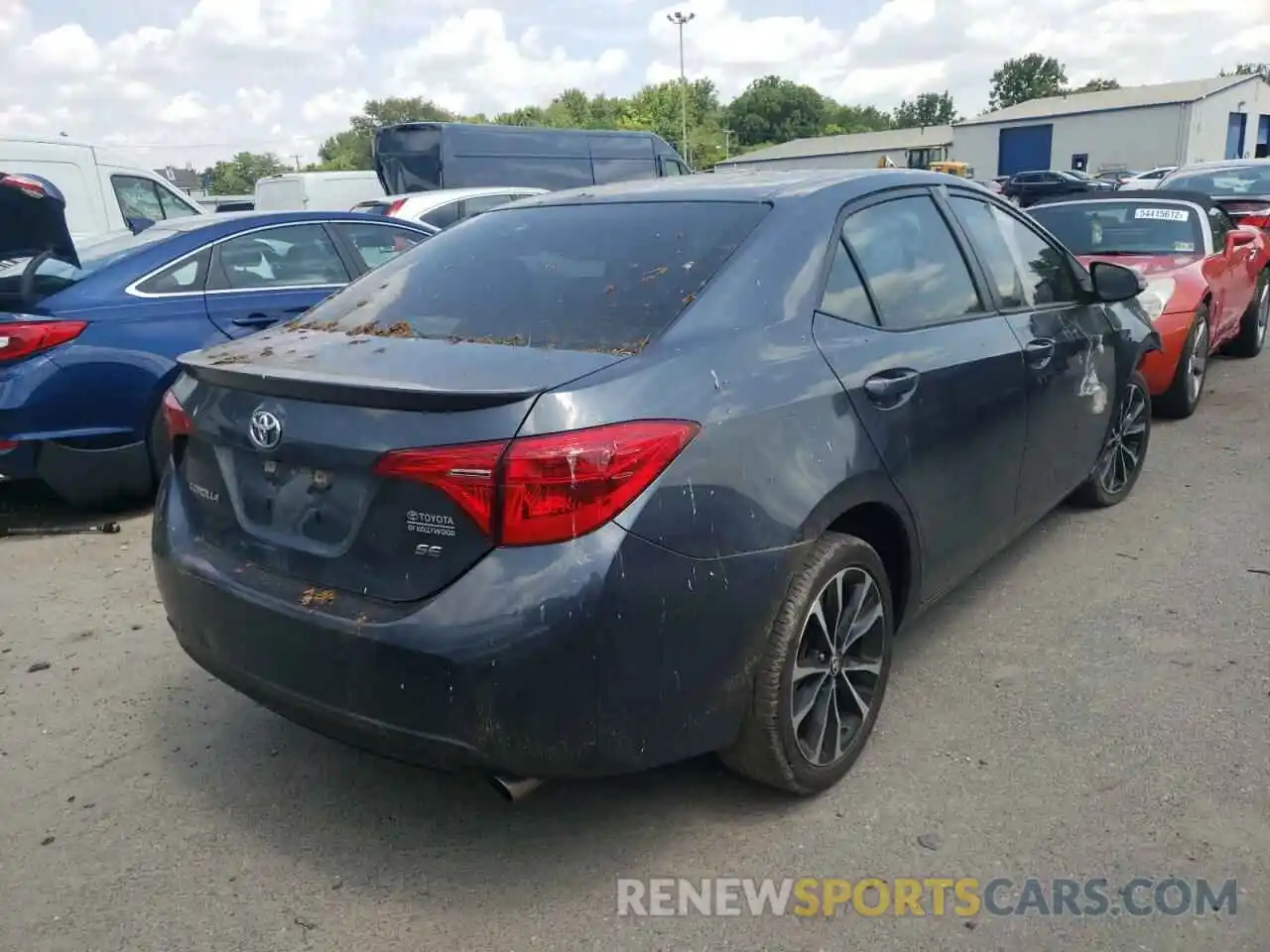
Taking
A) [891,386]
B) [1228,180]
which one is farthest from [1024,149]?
[891,386]

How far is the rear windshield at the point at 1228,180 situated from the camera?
1249 centimetres

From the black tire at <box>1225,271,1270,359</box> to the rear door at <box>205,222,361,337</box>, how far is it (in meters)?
7.27

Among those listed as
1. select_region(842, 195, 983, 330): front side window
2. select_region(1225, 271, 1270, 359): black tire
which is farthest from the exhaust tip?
select_region(1225, 271, 1270, 359): black tire

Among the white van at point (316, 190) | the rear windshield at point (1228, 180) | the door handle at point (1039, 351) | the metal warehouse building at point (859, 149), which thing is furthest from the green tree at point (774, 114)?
the door handle at point (1039, 351)

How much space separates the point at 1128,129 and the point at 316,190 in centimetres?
5004

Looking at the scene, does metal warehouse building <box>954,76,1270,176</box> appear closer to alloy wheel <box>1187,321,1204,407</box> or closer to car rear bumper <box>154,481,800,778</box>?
alloy wheel <box>1187,321,1204,407</box>

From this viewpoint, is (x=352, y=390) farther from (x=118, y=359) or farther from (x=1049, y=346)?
(x=118, y=359)

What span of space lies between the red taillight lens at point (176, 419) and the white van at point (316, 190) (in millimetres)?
14651

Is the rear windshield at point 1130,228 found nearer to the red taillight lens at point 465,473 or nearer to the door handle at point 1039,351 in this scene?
the door handle at point 1039,351

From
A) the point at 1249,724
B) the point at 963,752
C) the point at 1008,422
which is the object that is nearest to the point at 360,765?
the point at 963,752

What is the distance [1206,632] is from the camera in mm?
3748

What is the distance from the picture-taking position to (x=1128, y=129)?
179 feet

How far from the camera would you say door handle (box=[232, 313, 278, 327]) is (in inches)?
224

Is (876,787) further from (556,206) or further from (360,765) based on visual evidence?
(556,206)
